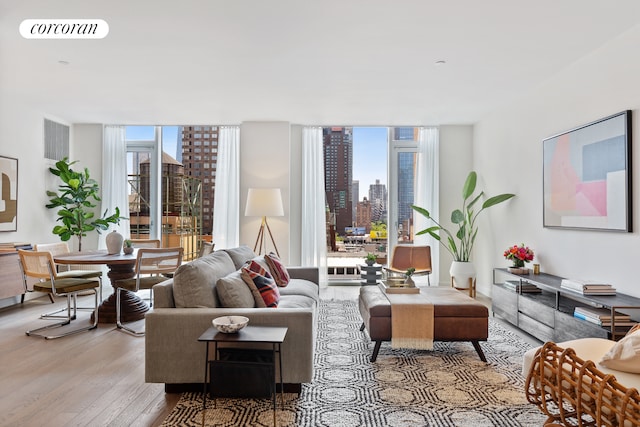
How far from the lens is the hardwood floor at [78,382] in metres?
2.41

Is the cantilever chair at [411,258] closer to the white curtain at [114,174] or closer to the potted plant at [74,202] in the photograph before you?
the potted plant at [74,202]

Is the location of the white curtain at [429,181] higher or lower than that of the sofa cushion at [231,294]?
higher

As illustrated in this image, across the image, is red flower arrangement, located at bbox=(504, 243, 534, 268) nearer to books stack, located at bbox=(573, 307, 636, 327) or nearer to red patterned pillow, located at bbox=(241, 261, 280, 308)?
books stack, located at bbox=(573, 307, 636, 327)

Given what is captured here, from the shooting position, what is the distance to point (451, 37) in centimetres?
348

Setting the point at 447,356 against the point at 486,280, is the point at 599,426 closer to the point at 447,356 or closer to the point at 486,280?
the point at 447,356

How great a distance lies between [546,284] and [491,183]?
2523 mm

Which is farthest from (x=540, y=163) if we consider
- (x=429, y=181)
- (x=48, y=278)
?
(x=48, y=278)

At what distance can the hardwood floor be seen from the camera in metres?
2.41

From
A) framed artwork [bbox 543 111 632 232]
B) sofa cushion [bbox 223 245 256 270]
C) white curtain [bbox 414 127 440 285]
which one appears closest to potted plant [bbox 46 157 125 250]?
sofa cushion [bbox 223 245 256 270]

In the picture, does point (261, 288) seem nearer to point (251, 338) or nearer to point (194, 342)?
point (194, 342)

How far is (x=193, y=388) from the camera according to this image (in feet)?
9.02

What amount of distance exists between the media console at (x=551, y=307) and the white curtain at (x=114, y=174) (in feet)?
18.6

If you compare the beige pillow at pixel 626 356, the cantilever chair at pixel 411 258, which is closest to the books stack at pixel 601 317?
the beige pillow at pixel 626 356

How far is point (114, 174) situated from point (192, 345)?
17.0 feet
